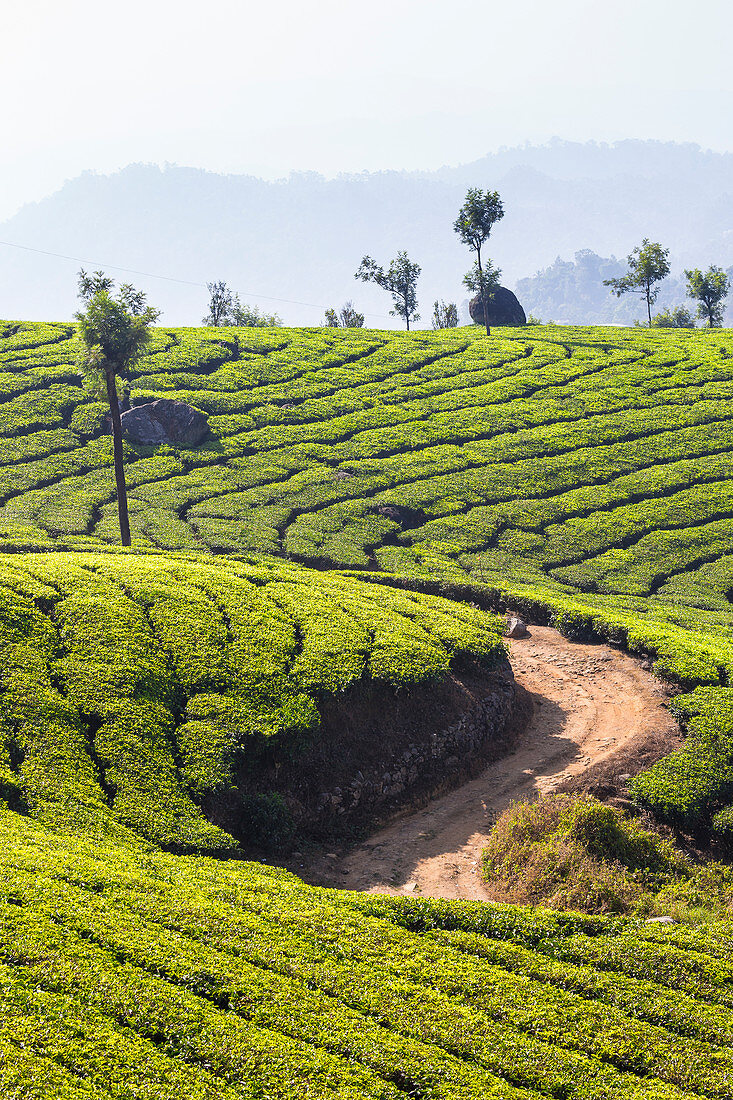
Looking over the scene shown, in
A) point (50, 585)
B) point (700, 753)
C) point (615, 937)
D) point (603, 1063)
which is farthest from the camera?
point (50, 585)

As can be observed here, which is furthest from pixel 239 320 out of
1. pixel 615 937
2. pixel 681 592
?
pixel 615 937

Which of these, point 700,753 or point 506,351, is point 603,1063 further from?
point 506,351

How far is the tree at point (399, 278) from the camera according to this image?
97.9 m

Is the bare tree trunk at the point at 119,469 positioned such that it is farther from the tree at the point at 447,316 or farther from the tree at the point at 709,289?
the tree at the point at 447,316

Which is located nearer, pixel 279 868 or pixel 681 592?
pixel 279 868

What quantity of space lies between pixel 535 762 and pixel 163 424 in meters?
38.8

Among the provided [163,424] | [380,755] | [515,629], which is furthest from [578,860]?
[163,424]

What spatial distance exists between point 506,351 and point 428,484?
1164 inches

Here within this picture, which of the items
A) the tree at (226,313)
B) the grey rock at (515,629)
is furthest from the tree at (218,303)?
the grey rock at (515,629)

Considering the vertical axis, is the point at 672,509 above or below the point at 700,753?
above

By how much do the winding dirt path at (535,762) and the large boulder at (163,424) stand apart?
3126cm

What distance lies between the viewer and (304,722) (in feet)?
64.4

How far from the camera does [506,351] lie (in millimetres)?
70875

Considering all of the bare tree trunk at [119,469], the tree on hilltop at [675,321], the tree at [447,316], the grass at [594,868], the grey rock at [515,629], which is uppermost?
the tree at [447,316]
